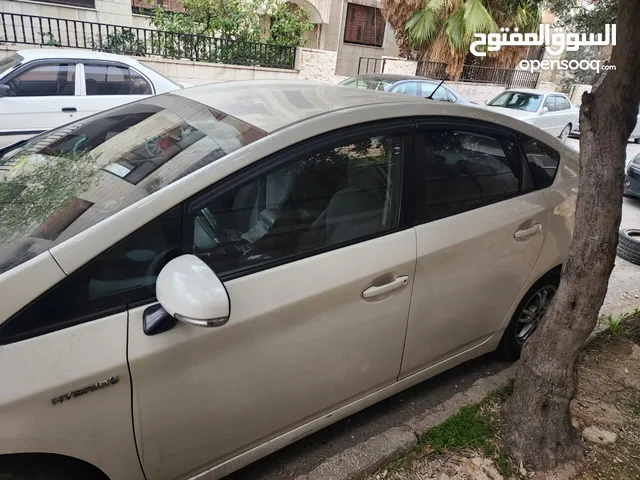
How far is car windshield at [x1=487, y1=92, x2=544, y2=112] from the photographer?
12.1 meters

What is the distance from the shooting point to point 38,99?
6312 mm

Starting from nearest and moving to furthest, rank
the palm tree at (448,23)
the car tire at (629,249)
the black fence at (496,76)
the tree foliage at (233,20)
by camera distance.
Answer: the car tire at (629,249)
the tree foliage at (233,20)
the palm tree at (448,23)
the black fence at (496,76)

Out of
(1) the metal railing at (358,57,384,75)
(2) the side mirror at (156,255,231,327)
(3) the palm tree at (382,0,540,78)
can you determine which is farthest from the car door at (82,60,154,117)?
(1) the metal railing at (358,57,384,75)

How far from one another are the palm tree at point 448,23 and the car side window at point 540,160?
11.7 m

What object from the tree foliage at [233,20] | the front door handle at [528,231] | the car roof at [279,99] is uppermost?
the tree foliage at [233,20]

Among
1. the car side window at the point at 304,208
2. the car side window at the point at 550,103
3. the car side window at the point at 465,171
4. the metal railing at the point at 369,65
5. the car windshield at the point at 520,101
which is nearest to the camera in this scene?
the car side window at the point at 304,208

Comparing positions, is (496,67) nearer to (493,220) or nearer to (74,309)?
(493,220)

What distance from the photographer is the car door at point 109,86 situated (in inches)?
261

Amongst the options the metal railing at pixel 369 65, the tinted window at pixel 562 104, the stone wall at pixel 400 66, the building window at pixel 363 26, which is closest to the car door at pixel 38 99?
the stone wall at pixel 400 66

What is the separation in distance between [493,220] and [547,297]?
102 centimetres

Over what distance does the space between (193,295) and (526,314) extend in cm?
238

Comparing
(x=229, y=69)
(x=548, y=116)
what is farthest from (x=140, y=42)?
(x=548, y=116)

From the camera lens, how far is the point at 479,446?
2283 mm

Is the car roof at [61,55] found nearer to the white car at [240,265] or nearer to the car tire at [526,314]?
the white car at [240,265]
